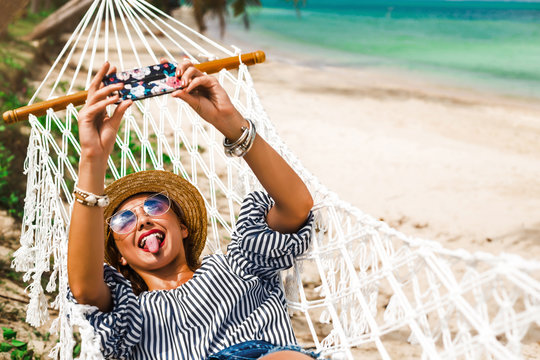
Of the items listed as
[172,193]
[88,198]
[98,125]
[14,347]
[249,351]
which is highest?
[98,125]

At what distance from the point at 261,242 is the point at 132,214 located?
340 mm

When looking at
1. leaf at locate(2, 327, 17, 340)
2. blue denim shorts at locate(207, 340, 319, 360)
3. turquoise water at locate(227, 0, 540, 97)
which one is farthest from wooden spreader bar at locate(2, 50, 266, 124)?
turquoise water at locate(227, 0, 540, 97)

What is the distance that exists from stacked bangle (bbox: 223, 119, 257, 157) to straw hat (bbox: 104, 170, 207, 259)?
35 cm

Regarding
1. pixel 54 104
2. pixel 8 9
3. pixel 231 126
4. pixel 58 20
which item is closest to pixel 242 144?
pixel 231 126

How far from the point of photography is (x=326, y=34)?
17.2 meters

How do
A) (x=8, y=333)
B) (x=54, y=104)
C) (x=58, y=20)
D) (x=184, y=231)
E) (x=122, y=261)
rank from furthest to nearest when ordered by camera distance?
(x=58, y=20) → (x=8, y=333) → (x=54, y=104) → (x=184, y=231) → (x=122, y=261)

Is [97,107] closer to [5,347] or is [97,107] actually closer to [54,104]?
[54,104]

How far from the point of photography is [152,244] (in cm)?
141

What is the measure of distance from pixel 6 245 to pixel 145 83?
149 centimetres

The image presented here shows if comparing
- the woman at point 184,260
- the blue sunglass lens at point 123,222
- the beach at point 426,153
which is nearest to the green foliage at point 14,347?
the woman at point 184,260

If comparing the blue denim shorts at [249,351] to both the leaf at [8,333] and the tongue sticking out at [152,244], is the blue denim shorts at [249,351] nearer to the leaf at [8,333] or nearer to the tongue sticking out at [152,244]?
the tongue sticking out at [152,244]

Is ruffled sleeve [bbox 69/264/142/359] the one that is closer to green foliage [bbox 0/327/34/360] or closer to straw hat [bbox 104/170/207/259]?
straw hat [bbox 104/170/207/259]

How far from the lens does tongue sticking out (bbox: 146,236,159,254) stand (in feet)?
4.59

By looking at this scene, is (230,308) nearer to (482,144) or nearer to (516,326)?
(516,326)
